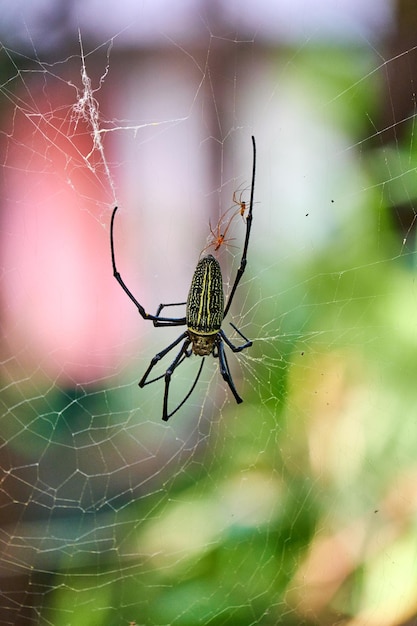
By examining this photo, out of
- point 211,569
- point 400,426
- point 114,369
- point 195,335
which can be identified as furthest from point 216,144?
point 211,569

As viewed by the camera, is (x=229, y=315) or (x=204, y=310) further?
(x=229, y=315)

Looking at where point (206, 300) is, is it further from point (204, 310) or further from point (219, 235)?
point (219, 235)

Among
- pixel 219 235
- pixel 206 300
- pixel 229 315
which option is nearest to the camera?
pixel 206 300

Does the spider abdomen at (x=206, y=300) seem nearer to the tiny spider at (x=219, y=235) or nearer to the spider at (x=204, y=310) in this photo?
the spider at (x=204, y=310)

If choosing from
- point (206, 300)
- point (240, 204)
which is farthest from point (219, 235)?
point (206, 300)

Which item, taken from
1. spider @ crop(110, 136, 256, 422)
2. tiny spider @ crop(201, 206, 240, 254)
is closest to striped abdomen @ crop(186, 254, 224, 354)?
spider @ crop(110, 136, 256, 422)

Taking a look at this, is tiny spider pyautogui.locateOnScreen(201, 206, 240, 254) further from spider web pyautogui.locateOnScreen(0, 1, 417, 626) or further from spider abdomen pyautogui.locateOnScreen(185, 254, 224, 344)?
spider abdomen pyautogui.locateOnScreen(185, 254, 224, 344)

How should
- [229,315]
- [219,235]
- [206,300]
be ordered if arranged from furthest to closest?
[229,315] < [219,235] < [206,300]
